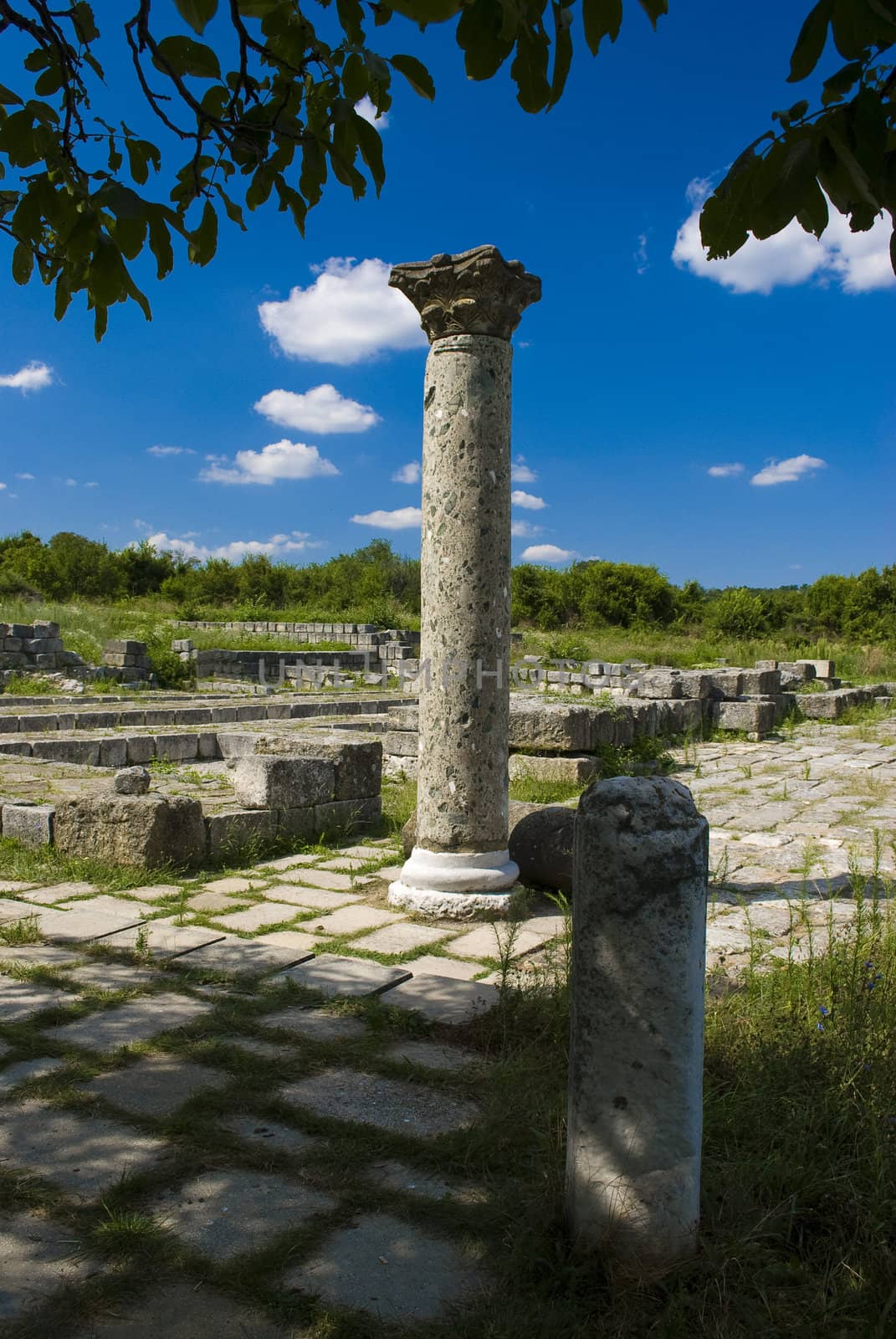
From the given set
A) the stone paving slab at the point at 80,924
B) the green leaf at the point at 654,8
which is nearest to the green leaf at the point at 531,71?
the green leaf at the point at 654,8

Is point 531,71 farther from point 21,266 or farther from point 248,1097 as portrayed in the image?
point 248,1097

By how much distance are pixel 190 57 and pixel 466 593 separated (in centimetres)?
374

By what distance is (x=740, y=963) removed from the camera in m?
5.19

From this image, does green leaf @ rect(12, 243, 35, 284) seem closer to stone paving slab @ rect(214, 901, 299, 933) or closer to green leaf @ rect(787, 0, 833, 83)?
green leaf @ rect(787, 0, 833, 83)

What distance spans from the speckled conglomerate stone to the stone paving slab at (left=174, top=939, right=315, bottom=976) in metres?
1.39

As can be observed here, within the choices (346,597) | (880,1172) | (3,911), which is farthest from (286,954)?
(346,597)

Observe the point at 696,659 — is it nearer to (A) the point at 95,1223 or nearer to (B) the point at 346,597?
(B) the point at 346,597

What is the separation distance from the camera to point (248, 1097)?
11.4 feet

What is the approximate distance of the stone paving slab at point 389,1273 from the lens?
240 centimetres

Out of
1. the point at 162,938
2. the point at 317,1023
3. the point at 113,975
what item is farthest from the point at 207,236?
the point at 162,938

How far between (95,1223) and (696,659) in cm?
2692

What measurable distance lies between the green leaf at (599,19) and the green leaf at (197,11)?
91 cm

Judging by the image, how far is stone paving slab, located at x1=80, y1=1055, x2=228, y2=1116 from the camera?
11.3 feet

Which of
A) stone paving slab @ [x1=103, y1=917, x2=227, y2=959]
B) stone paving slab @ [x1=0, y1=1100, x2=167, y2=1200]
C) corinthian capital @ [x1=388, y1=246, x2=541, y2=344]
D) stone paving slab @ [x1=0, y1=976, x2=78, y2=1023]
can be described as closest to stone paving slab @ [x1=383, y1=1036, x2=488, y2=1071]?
stone paving slab @ [x1=0, y1=1100, x2=167, y2=1200]
